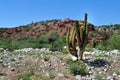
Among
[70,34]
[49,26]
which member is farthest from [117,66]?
[49,26]

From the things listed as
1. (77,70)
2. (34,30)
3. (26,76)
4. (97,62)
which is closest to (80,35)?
(97,62)

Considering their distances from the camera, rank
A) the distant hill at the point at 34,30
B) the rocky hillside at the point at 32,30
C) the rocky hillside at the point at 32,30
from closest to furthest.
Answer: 1. the distant hill at the point at 34,30
2. the rocky hillside at the point at 32,30
3. the rocky hillside at the point at 32,30

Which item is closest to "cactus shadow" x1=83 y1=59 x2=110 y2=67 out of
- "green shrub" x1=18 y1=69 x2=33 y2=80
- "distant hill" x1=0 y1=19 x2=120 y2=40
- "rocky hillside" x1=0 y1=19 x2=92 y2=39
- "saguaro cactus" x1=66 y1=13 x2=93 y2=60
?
"saguaro cactus" x1=66 y1=13 x2=93 y2=60

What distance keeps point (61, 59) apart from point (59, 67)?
1.52m

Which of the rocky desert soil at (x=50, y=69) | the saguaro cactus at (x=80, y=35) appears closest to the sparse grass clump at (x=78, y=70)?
the rocky desert soil at (x=50, y=69)

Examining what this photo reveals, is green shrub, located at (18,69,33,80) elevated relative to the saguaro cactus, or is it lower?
lower

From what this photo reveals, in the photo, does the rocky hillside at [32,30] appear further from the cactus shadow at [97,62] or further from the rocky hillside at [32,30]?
the cactus shadow at [97,62]

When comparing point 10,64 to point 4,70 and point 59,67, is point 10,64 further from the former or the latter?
point 59,67

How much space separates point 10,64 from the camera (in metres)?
15.7

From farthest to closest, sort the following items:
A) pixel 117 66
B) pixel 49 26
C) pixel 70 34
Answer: pixel 49 26
pixel 70 34
pixel 117 66

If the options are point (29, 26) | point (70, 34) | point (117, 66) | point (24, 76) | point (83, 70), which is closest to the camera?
point (24, 76)

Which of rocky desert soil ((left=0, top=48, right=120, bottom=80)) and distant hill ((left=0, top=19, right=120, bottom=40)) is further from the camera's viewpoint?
distant hill ((left=0, top=19, right=120, bottom=40))

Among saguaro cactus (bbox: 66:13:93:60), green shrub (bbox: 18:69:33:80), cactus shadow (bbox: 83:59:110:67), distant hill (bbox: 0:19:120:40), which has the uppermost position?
distant hill (bbox: 0:19:120:40)

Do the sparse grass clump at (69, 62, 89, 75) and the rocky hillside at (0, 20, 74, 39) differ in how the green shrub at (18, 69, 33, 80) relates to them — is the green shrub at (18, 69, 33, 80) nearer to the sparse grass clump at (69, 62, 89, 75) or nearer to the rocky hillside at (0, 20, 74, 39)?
the sparse grass clump at (69, 62, 89, 75)
